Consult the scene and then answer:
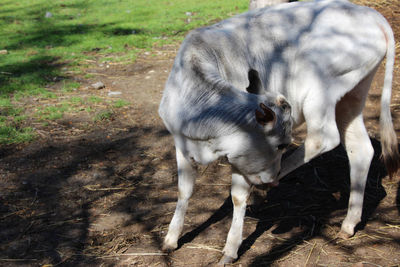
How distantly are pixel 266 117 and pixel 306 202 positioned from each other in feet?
5.81

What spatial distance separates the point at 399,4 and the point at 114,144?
5951 millimetres

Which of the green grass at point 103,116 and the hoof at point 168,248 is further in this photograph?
the green grass at point 103,116

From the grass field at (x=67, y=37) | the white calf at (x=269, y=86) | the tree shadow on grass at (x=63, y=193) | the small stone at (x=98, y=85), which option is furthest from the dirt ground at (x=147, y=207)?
the small stone at (x=98, y=85)

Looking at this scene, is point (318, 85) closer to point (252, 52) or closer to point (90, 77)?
point (252, 52)

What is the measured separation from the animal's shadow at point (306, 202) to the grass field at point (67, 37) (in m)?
2.57

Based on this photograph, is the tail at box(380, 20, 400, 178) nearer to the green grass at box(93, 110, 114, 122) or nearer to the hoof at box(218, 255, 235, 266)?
the hoof at box(218, 255, 235, 266)

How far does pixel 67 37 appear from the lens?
29.5ft

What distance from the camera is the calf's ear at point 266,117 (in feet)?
8.34

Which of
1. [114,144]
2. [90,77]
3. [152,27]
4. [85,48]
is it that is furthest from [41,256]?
[152,27]

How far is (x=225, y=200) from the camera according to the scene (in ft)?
13.5

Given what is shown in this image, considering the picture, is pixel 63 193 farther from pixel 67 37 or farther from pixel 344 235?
pixel 67 37

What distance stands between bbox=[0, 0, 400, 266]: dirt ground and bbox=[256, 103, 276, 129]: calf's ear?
116 cm

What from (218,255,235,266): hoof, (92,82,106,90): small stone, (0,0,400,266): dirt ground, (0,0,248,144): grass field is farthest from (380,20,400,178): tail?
(92,82,106,90): small stone

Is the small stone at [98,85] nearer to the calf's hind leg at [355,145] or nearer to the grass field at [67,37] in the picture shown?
the grass field at [67,37]
